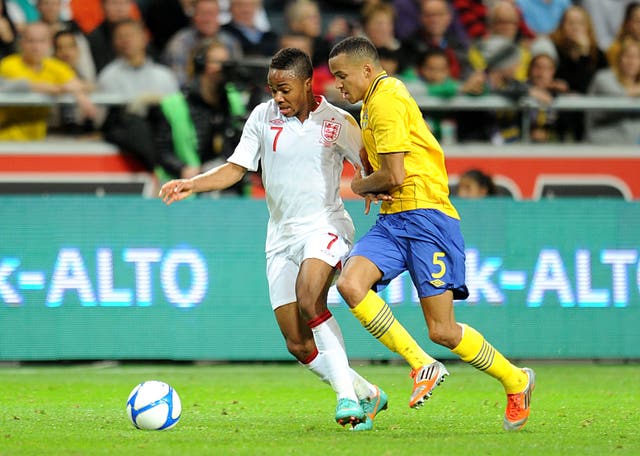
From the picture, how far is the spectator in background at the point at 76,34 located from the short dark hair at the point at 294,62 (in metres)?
6.12

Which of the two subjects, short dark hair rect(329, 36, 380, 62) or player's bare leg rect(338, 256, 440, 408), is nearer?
player's bare leg rect(338, 256, 440, 408)

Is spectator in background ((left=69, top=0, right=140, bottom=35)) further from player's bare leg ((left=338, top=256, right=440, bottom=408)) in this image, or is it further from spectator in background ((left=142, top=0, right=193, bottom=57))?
player's bare leg ((left=338, top=256, right=440, bottom=408))

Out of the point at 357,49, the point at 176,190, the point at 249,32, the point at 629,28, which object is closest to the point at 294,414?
the point at 176,190

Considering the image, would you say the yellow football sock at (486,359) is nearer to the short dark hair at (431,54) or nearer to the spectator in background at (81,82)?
the short dark hair at (431,54)

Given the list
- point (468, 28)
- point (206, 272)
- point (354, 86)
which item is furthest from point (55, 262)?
point (468, 28)

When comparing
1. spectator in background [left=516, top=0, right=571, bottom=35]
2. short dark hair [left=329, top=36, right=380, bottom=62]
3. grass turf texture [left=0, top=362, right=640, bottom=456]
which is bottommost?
grass turf texture [left=0, top=362, right=640, bottom=456]

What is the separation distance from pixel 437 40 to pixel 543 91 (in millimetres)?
1458

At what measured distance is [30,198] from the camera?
1162 cm

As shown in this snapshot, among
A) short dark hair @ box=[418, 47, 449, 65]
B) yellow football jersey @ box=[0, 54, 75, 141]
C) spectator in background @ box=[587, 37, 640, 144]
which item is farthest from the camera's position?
spectator in background @ box=[587, 37, 640, 144]

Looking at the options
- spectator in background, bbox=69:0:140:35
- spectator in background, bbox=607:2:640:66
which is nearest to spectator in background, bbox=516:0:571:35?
spectator in background, bbox=607:2:640:66

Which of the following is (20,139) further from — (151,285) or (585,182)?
(585,182)

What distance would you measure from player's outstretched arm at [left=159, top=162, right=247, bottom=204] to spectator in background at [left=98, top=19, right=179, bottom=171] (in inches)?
183

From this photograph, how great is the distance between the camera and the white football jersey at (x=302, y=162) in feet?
25.3

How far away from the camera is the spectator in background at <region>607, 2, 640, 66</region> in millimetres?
14305
